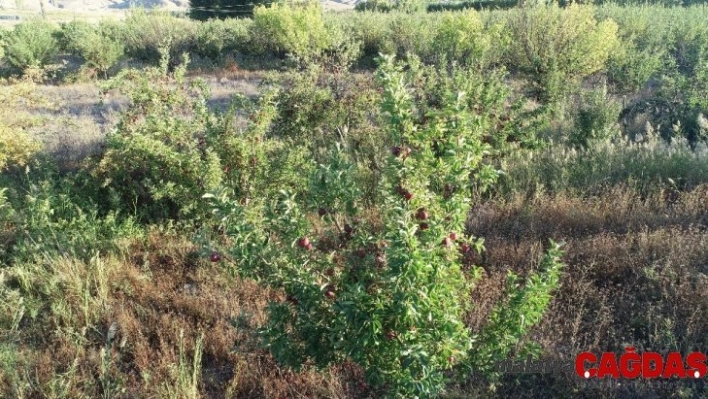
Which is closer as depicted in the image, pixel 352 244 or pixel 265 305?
pixel 352 244

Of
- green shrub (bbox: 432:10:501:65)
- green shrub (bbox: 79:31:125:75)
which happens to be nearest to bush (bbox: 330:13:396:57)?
green shrub (bbox: 432:10:501:65)

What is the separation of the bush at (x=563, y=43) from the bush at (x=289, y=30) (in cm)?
650

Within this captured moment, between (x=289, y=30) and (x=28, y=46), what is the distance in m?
9.23

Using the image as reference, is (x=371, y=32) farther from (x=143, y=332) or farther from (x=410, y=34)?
(x=143, y=332)

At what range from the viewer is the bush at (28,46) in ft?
53.7

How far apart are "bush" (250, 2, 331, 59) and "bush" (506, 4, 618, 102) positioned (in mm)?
6499

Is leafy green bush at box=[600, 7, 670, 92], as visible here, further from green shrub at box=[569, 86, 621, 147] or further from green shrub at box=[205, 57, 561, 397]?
green shrub at box=[205, 57, 561, 397]

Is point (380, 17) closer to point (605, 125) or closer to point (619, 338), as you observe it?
point (605, 125)

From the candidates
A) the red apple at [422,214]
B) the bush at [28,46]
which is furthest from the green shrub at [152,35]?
the red apple at [422,214]

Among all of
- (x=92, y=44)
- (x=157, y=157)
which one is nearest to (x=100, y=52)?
(x=92, y=44)

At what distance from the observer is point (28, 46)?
1688 cm

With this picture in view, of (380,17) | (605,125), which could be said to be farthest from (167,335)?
(380,17)

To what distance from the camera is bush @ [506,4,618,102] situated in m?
8.70

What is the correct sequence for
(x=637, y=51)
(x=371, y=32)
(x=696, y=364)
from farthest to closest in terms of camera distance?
(x=371, y=32) < (x=637, y=51) < (x=696, y=364)
